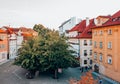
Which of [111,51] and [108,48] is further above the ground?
[108,48]

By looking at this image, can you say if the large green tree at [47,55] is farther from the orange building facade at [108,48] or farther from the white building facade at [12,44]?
the white building facade at [12,44]

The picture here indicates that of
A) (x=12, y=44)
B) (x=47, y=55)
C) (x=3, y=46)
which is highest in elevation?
Result: (x=12, y=44)

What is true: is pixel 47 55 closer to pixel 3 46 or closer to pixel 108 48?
pixel 108 48

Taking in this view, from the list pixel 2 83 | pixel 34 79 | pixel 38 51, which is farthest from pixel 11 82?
pixel 38 51

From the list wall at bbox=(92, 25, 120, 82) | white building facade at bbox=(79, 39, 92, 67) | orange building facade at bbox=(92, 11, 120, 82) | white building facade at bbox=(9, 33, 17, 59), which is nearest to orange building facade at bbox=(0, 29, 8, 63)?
white building facade at bbox=(9, 33, 17, 59)

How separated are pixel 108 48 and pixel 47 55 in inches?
409

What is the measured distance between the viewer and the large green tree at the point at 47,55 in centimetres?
3069

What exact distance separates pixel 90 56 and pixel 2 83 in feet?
69.9

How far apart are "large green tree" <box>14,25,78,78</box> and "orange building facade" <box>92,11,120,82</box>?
18.7ft

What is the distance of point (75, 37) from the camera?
4297 cm

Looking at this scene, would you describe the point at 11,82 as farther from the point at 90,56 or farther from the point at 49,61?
the point at 90,56

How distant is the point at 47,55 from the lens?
3047 cm

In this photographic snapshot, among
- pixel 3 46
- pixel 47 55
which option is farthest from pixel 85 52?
pixel 3 46

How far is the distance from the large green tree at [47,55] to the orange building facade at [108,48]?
5.70m
